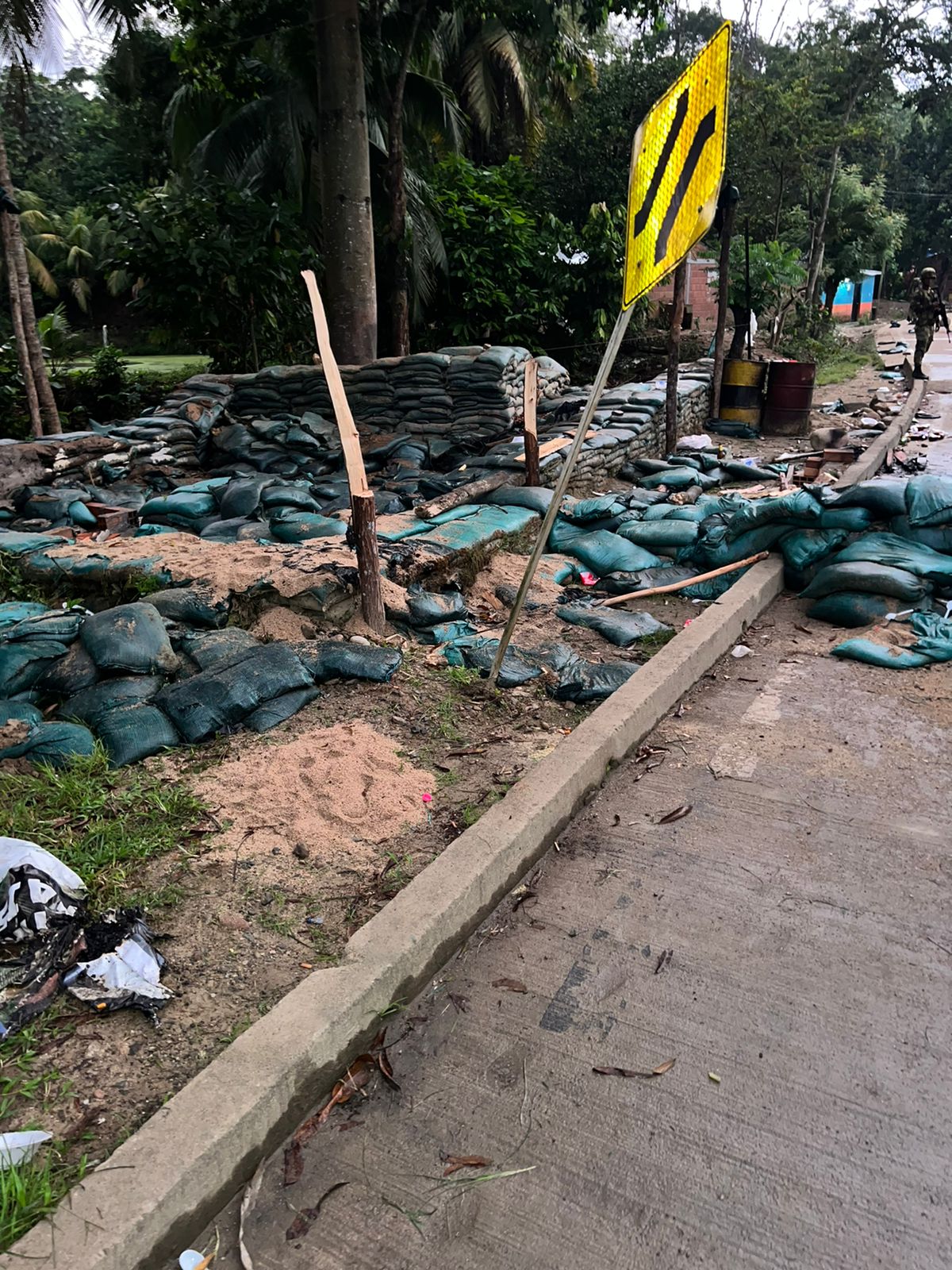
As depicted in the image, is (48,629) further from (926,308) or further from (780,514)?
(926,308)

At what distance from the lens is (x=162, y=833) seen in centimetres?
286

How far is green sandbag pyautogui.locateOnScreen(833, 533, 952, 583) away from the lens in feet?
16.1

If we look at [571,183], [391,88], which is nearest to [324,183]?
[391,88]

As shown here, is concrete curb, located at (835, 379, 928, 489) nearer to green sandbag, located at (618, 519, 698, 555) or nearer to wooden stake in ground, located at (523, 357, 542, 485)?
green sandbag, located at (618, 519, 698, 555)

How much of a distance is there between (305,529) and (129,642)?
217cm

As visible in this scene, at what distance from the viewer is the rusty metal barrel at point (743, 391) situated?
38.3 feet

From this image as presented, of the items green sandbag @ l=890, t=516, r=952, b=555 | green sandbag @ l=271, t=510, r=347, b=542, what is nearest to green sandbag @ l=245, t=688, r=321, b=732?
green sandbag @ l=271, t=510, r=347, b=542

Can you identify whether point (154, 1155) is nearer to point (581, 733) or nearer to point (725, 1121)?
point (725, 1121)

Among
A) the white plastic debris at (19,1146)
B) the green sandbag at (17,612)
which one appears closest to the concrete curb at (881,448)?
the green sandbag at (17,612)

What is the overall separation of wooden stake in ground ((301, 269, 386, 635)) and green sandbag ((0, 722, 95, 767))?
4.93 ft

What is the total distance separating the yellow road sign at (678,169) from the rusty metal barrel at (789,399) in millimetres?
8947

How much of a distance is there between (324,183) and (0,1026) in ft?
35.2

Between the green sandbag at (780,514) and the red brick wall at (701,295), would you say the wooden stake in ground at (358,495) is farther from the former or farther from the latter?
the red brick wall at (701,295)

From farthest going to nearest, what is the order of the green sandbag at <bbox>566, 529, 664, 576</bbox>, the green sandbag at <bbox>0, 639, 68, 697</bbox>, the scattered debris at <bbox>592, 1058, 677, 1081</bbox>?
the green sandbag at <bbox>566, 529, 664, 576</bbox> → the green sandbag at <bbox>0, 639, 68, 697</bbox> → the scattered debris at <bbox>592, 1058, 677, 1081</bbox>
